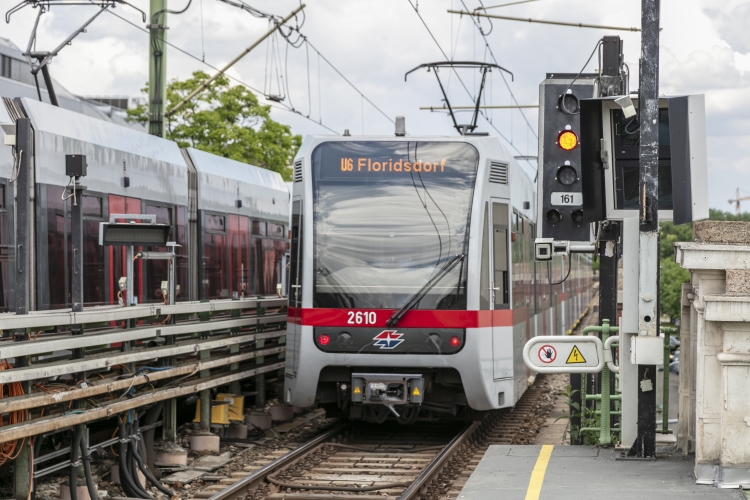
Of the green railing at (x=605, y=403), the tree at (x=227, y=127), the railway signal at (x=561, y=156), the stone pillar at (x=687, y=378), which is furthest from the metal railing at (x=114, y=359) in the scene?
the tree at (x=227, y=127)

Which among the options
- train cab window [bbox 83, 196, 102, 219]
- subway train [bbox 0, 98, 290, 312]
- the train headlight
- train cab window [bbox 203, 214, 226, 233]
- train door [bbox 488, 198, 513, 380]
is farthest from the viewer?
train cab window [bbox 203, 214, 226, 233]

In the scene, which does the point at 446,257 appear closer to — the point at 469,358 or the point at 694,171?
the point at 469,358

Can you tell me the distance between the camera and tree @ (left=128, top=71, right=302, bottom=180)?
3888 cm

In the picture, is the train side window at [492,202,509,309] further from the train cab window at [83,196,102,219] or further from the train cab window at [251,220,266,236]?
the train cab window at [251,220,266,236]

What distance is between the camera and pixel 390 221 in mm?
12758

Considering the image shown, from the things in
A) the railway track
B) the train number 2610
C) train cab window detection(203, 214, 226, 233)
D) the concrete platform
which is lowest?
the railway track

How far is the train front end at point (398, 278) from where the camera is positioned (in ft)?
41.2

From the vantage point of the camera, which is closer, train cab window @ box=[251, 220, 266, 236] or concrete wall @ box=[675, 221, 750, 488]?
concrete wall @ box=[675, 221, 750, 488]

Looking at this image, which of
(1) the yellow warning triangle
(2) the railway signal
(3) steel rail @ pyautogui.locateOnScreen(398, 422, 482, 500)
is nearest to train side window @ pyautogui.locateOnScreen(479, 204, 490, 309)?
(3) steel rail @ pyautogui.locateOnScreen(398, 422, 482, 500)

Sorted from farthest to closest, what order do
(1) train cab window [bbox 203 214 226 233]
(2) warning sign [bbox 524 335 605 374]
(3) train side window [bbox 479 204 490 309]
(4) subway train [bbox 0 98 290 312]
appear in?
1. (1) train cab window [bbox 203 214 226 233]
2. (3) train side window [bbox 479 204 490 309]
3. (4) subway train [bbox 0 98 290 312]
4. (2) warning sign [bbox 524 335 605 374]

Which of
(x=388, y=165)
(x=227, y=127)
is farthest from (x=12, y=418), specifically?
(x=227, y=127)

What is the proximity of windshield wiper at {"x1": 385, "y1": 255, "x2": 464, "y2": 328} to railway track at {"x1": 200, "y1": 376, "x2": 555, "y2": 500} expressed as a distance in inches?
Answer: 60.3

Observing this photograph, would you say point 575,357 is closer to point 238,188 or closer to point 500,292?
point 500,292

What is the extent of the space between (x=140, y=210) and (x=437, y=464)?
5.93 metres
